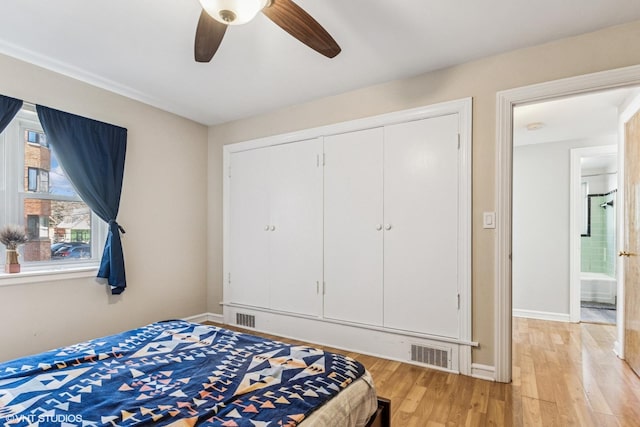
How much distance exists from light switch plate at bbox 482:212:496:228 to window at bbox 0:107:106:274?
3.36 meters

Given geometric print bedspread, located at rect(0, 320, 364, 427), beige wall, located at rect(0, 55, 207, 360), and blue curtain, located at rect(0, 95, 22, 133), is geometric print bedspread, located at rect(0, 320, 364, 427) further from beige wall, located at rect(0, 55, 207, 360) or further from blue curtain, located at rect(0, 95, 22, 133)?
blue curtain, located at rect(0, 95, 22, 133)

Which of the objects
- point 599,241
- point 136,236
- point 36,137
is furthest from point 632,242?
point 36,137

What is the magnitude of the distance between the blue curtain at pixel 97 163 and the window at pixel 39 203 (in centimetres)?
17

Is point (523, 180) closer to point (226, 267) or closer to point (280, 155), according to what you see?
point (280, 155)

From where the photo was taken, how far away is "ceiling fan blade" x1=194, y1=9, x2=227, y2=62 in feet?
5.47

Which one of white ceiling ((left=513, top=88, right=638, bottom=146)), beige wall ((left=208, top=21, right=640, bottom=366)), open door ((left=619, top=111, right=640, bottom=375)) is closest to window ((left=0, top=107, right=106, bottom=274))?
beige wall ((left=208, top=21, right=640, bottom=366))

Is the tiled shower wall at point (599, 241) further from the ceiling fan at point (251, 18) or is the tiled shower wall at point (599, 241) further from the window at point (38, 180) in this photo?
the window at point (38, 180)

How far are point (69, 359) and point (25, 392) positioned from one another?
302 millimetres

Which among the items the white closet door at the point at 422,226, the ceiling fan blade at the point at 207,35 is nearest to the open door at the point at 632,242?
the white closet door at the point at 422,226

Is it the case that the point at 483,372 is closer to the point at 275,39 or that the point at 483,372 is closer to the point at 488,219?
the point at 488,219

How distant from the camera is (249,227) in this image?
12.5ft

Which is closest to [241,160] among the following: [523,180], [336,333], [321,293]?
[321,293]

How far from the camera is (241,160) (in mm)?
3877

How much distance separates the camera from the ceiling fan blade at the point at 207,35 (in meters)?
1.67
